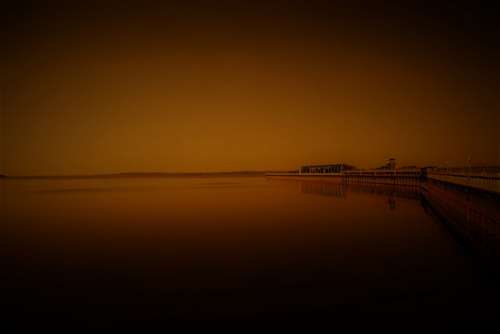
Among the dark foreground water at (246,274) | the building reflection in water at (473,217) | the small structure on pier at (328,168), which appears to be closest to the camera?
the dark foreground water at (246,274)

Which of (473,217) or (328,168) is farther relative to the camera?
(328,168)

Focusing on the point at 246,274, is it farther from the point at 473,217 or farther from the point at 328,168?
the point at 328,168

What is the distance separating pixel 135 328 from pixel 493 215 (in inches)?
402

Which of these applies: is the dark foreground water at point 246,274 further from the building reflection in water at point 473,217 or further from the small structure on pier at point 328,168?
the small structure on pier at point 328,168

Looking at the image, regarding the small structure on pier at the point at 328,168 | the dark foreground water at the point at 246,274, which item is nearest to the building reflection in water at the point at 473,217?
the dark foreground water at the point at 246,274

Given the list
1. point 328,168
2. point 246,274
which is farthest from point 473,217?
point 328,168

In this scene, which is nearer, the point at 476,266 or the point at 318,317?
the point at 318,317

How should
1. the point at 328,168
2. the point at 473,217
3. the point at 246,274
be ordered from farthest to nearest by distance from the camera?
1. the point at 328,168
2. the point at 473,217
3. the point at 246,274

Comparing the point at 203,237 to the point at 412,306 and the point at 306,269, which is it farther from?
the point at 412,306

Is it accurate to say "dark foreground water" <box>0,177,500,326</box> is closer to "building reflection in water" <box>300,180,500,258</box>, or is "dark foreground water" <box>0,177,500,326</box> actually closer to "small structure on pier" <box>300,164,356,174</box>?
"building reflection in water" <box>300,180,500,258</box>

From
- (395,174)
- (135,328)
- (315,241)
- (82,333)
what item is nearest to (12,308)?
(82,333)

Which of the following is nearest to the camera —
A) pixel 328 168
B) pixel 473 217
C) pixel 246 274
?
pixel 246 274

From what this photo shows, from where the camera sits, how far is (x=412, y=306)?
6461 mm

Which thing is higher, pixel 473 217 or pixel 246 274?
pixel 473 217
